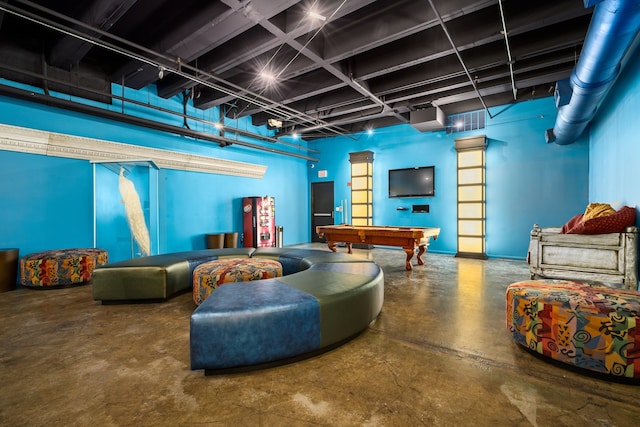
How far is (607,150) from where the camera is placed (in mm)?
4215

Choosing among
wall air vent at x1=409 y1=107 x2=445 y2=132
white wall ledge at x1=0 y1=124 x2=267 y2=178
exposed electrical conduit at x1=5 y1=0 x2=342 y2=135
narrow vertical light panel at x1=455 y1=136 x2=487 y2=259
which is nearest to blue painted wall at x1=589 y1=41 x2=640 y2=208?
narrow vertical light panel at x1=455 y1=136 x2=487 y2=259

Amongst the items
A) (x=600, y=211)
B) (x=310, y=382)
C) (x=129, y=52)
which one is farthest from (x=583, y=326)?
(x=129, y=52)

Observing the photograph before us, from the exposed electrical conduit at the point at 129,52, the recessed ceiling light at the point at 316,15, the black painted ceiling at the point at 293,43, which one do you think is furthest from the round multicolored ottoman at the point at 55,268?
the recessed ceiling light at the point at 316,15

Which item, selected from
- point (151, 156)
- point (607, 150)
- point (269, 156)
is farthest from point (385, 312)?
point (269, 156)

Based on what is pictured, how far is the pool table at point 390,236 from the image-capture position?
4.92 m

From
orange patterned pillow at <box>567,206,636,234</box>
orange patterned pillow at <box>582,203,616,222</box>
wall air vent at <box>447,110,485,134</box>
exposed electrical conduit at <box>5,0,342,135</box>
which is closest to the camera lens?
exposed electrical conduit at <box>5,0,342,135</box>

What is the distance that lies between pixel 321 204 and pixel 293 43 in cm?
624

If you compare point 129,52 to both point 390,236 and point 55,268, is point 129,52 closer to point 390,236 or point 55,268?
point 55,268

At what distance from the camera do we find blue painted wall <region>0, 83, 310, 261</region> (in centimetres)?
429

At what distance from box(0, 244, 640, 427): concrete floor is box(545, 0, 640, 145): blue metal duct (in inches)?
100

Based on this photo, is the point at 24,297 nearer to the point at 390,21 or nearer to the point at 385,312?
the point at 385,312

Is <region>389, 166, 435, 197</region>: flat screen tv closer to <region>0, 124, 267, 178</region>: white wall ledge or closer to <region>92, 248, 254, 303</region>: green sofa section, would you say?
<region>0, 124, 267, 178</region>: white wall ledge

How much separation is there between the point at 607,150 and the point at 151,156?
809cm

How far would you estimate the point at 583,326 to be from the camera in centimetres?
182
